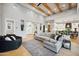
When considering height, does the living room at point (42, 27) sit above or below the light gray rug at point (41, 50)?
above

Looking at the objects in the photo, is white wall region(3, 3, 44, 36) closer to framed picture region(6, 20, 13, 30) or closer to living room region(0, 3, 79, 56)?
living room region(0, 3, 79, 56)

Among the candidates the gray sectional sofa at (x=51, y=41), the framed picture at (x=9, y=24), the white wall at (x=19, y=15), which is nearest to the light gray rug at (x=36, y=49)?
the gray sectional sofa at (x=51, y=41)

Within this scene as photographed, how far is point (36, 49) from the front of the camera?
8.86ft

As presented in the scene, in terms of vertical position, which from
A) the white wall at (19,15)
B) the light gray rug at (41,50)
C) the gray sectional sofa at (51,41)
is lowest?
the light gray rug at (41,50)

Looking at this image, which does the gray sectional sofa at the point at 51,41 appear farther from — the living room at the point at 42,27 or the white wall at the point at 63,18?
the white wall at the point at 63,18

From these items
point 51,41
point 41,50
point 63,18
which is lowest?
point 41,50

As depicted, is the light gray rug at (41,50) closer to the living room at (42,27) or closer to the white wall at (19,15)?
the living room at (42,27)

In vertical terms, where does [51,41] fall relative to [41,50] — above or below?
above

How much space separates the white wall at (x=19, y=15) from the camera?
2.60 meters

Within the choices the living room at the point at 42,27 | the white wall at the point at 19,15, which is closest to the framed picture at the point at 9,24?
the living room at the point at 42,27

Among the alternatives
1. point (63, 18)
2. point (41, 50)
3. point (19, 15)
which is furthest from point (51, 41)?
point (19, 15)

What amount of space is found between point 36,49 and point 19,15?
37.1 inches

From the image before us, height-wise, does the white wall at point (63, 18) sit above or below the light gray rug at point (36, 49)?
above

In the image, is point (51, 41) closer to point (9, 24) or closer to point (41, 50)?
point (41, 50)
